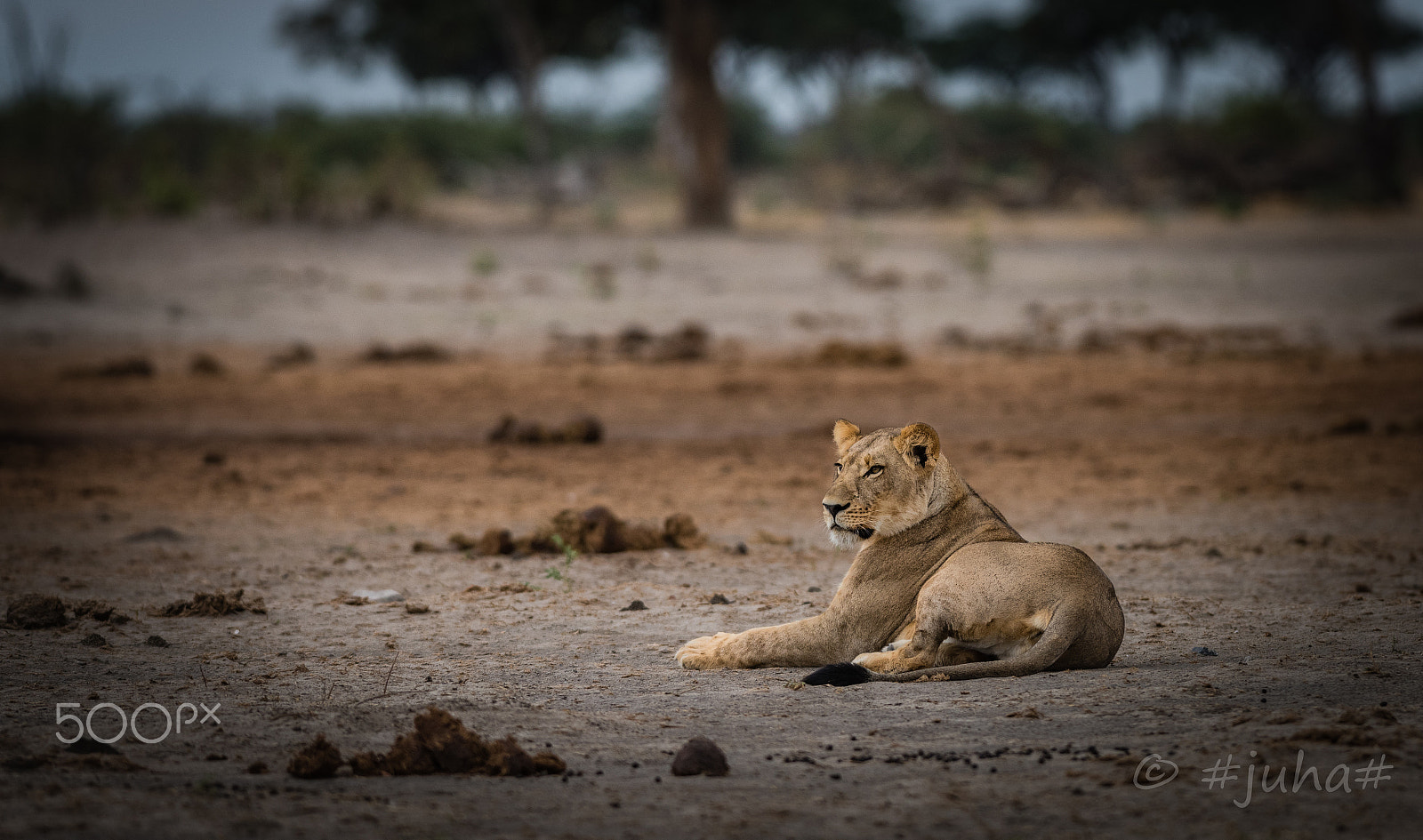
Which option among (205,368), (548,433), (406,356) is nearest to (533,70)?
(406,356)

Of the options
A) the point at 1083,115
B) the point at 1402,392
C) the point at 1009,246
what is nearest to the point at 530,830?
the point at 1402,392

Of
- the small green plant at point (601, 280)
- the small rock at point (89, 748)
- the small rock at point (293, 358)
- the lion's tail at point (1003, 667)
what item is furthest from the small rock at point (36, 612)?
the small green plant at point (601, 280)

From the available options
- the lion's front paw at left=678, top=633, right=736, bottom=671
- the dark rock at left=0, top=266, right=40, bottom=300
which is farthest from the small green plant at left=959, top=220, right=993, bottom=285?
the lion's front paw at left=678, top=633, right=736, bottom=671

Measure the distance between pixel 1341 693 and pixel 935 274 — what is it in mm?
16634

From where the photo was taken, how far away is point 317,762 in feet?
13.1

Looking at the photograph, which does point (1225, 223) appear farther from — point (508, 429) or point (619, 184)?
point (508, 429)

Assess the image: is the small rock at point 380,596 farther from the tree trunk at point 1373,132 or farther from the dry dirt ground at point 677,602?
the tree trunk at point 1373,132

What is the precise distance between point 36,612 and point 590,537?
2712 mm

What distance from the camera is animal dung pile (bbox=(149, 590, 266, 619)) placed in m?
6.32

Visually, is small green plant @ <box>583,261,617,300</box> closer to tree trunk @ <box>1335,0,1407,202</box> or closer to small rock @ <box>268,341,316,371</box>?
small rock @ <box>268,341,316,371</box>

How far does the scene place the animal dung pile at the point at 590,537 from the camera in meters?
7.64

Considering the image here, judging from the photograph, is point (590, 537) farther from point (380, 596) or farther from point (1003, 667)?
point (1003, 667)

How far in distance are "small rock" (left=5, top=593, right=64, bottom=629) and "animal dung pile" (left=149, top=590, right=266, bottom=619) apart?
0.42 m

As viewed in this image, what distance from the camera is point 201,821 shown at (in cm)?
362
